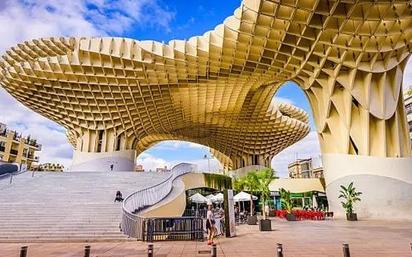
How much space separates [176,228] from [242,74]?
80.9 ft

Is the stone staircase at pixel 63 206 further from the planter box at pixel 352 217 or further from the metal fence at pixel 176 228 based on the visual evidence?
the planter box at pixel 352 217

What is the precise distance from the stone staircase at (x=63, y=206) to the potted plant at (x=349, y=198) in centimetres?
1767

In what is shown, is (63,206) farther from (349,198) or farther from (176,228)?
(349,198)

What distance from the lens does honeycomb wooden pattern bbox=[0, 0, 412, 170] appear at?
25.8 m

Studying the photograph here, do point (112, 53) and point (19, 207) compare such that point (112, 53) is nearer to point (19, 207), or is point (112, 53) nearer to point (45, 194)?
point (45, 194)

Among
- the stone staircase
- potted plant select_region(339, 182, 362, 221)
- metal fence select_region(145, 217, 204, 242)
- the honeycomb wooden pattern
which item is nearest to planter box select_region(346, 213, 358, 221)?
potted plant select_region(339, 182, 362, 221)

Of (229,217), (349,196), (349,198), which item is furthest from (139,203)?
(349,196)

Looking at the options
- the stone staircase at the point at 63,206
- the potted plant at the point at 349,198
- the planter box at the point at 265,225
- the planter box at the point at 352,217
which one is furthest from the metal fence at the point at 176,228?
the potted plant at the point at 349,198

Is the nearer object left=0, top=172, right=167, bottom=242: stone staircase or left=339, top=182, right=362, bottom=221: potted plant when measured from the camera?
left=0, top=172, right=167, bottom=242: stone staircase

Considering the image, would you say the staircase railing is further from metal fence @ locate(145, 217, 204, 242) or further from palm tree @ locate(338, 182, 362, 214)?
palm tree @ locate(338, 182, 362, 214)

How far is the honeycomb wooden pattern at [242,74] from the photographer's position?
2577 centimetres

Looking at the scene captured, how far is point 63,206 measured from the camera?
19.2 m

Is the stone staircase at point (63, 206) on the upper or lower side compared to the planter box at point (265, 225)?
upper

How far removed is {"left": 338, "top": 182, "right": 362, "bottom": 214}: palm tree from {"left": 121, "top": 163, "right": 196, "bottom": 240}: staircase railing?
15684 millimetres
